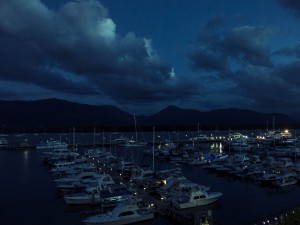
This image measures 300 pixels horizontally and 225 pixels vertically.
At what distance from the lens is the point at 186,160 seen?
200ft

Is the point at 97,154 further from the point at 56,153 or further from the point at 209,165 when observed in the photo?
the point at 209,165

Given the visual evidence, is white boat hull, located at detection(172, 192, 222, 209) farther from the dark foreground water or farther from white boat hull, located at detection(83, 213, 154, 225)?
white boat hull, located at detection(83, 213, 154, 225)

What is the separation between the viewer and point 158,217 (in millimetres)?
27938

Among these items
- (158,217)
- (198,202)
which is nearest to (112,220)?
(158,217)

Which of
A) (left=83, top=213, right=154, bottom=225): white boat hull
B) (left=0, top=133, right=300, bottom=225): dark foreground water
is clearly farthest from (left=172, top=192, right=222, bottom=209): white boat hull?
(left=83, top=213, right=154, bottom=225): white boat hull

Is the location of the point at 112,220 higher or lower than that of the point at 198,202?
lower

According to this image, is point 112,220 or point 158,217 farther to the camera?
point 158,217

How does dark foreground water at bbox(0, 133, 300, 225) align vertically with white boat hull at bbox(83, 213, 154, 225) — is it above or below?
below

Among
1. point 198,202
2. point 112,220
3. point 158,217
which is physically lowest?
point 158,217

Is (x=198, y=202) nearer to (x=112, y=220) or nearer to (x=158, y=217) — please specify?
(x=158, y=217)

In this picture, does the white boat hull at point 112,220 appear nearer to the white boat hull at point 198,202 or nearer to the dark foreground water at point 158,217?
the dark foreground water at point 158,217

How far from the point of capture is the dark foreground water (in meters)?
29.4

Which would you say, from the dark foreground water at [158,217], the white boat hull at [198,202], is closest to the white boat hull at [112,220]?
the dark foreground water at [158,217]

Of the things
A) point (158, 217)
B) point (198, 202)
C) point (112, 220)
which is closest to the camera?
point (112, 220)
